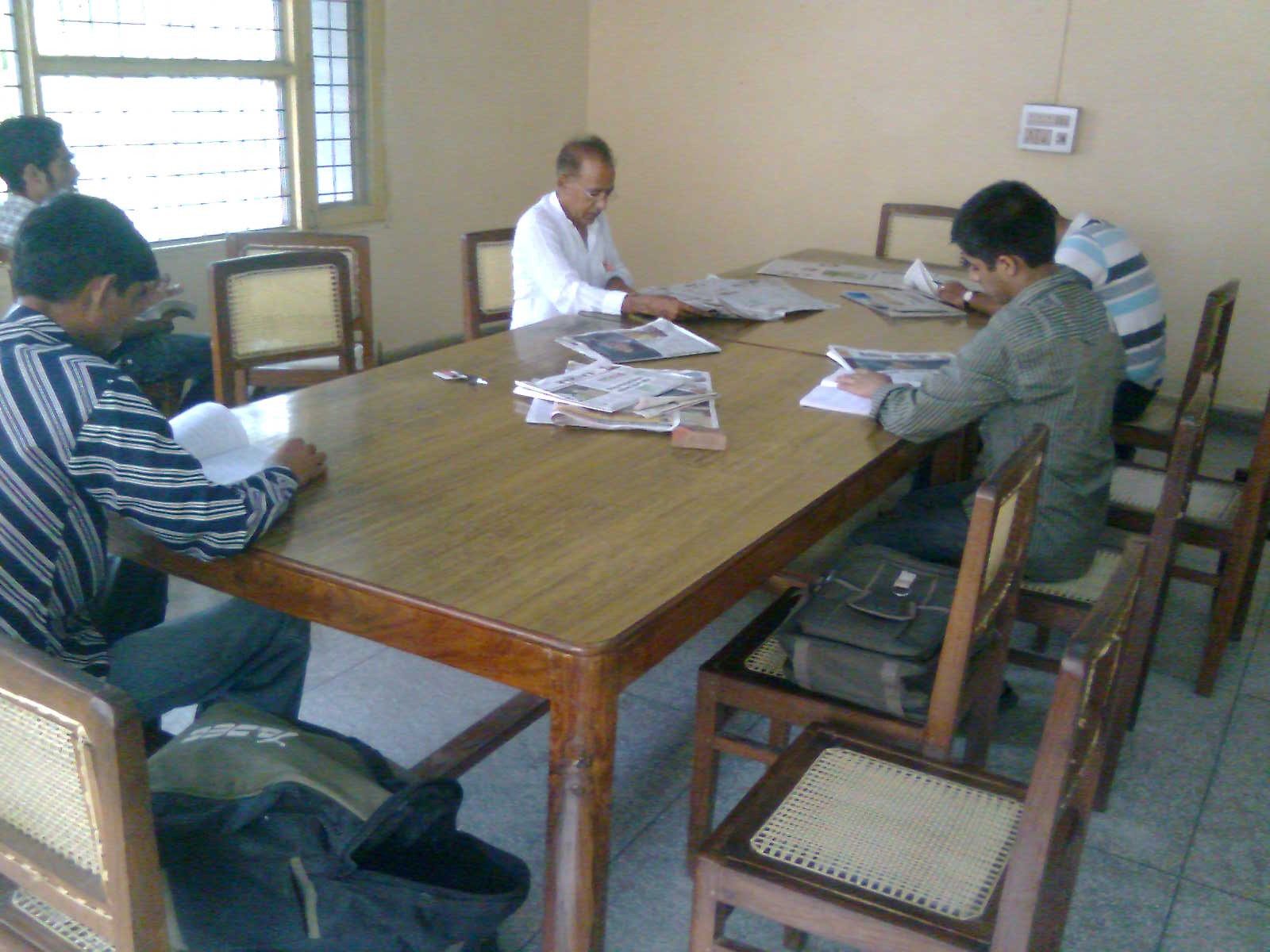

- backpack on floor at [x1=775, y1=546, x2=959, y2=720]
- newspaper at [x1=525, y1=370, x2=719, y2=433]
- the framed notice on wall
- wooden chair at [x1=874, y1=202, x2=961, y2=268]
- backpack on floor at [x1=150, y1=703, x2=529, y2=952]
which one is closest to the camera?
backpack on floor at [x1=150, y1=703, x2=529, y2=952]

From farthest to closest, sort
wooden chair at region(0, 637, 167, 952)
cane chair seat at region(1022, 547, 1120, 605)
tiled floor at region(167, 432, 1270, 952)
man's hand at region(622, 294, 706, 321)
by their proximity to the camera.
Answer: man's hand at region(622, 294, 706, 321) < cane chair seat at region(1022, 547, 1120, 605) < tiled floor at region(167, 432, 1270, 952) < wooden chair at region(0, 637, 167, 952)

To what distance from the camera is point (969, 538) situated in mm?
1448

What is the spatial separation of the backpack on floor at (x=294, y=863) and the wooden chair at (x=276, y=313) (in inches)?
55.6

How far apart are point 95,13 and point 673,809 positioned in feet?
10.7

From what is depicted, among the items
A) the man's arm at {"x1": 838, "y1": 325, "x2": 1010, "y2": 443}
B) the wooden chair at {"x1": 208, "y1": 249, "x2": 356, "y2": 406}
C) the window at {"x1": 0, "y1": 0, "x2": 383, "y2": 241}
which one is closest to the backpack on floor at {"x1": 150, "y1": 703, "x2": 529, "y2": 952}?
the man's arm at {"x1": 838, "y1": 325, "x2": 1010, "y2": 443}

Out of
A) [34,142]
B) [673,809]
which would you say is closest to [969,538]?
[673,809]

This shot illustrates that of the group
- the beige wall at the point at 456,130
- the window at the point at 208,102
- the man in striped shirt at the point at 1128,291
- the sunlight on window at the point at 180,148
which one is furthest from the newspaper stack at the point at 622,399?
the beige wall at the point at 456,130

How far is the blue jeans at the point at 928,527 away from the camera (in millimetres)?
2266

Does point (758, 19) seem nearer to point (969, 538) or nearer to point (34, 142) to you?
point (34, 142)

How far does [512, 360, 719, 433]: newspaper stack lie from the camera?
2.04 meters

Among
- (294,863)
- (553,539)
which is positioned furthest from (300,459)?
(294,863)

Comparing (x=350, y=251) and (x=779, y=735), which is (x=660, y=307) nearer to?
(x=350, y=251)

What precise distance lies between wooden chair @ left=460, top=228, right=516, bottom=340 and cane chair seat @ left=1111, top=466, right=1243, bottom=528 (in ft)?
5.62

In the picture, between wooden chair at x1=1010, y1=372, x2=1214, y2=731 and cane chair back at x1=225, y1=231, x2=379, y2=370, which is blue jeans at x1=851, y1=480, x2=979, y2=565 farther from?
cane chair back at x1=225, y1=231, x2=379, y2=370
